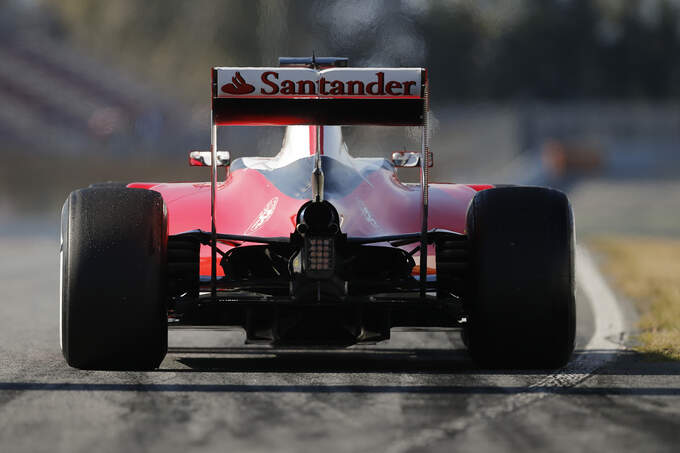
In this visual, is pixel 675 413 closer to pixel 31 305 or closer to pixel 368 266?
pixel 368 266

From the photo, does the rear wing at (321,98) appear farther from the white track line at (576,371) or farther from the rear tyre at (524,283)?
the white track line at (576,371)

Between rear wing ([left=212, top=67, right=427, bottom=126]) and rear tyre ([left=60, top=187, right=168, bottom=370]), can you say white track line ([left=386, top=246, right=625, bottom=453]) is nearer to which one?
rear wing ([left=212, top=67, right=427, bottom=126])

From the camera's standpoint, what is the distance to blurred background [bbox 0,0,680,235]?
45.1 meters

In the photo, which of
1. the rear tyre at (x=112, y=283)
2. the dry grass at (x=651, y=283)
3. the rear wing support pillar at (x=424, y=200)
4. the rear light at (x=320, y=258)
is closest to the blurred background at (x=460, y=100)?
the dry grass at (x=651, y=283)

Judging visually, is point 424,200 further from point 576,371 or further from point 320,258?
point 576,371

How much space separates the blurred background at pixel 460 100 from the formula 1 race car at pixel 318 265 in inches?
725

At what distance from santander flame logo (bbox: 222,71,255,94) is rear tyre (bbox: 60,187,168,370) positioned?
77 cm

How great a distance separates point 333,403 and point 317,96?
1.95 metres

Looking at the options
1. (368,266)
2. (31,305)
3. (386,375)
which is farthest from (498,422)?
(31,305)

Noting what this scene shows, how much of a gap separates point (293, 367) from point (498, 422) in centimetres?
243

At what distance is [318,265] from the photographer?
6711mm

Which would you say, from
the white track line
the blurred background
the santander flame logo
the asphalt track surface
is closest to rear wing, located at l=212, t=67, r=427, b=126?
the santander flame logo

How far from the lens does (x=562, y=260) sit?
22.3 feet

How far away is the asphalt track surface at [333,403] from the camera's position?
4.85 metres
